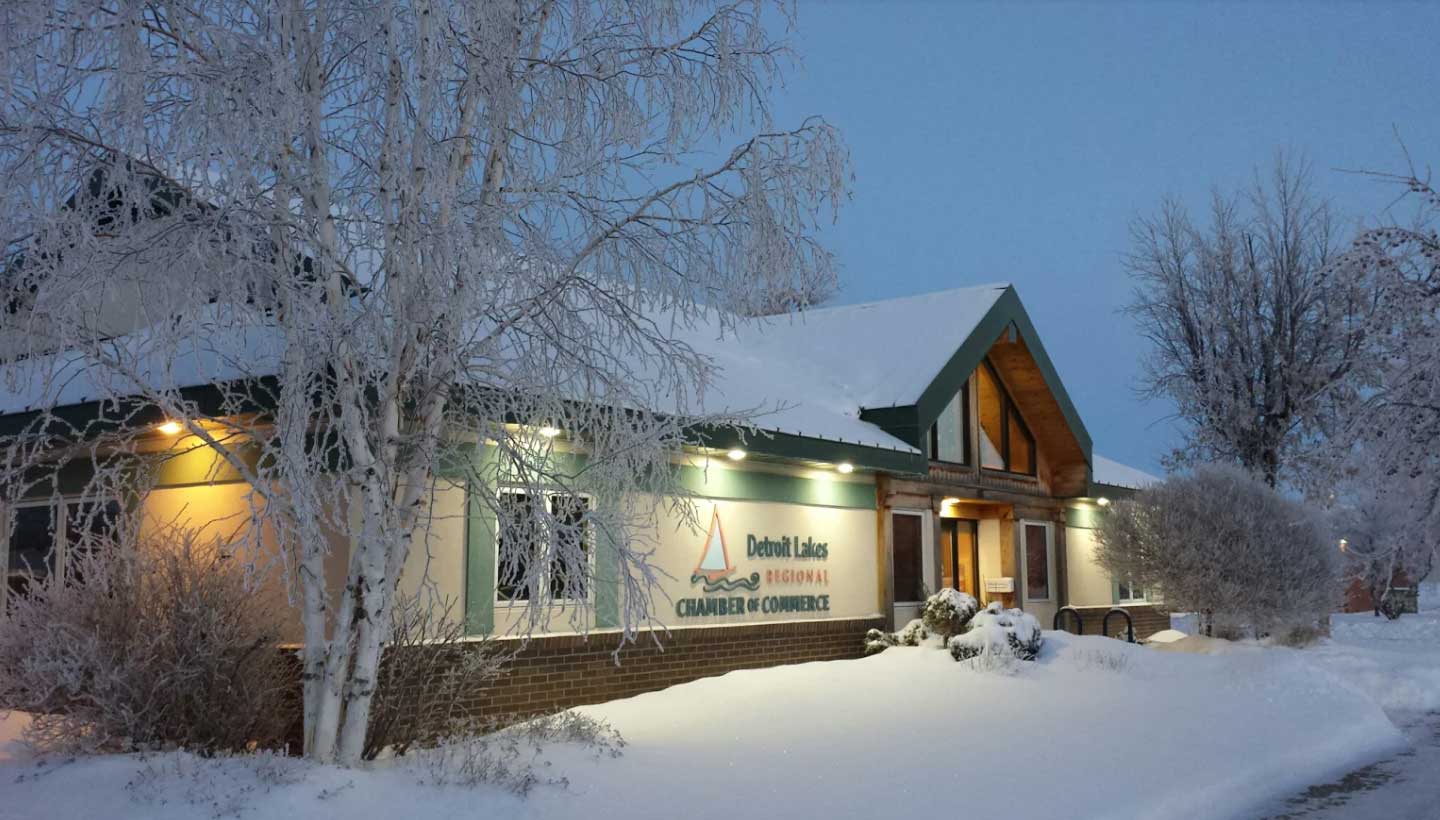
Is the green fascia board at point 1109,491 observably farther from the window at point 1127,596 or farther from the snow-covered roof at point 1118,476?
the window at point 1127,596

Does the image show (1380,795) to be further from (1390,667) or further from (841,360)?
(841,360)

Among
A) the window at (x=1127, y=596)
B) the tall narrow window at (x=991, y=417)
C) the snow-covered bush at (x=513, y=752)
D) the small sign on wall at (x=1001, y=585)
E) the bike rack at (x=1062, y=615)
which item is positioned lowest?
the snow-covered bush at (x=513, y=752)

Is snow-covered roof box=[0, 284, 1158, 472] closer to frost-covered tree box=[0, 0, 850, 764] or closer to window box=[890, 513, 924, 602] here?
window box=[890, 513, 924, 602]

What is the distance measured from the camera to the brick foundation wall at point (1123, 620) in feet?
78.1

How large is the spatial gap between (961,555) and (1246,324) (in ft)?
41.5

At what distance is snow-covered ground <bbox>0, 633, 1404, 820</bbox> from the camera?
7738 mm

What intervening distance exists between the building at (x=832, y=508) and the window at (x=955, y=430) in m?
0.04

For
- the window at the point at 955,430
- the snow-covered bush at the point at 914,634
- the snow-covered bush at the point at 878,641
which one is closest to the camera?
the snow-covered bush at the point at 914,634

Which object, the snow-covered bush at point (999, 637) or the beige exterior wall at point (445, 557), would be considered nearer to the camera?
the beige exterior wall at point (445, 557)

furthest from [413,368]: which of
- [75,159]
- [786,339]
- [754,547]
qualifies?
[786,339]

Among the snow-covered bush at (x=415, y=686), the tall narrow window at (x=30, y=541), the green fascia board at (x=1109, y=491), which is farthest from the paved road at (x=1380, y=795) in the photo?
the tall narrow window at (x=30, y=541)

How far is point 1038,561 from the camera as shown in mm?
23422

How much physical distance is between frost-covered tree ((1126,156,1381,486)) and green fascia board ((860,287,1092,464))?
877 centimetres

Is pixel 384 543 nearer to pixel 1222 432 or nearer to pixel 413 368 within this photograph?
pixel 413 368
